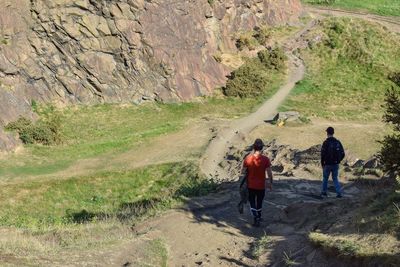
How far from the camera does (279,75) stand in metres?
41.5

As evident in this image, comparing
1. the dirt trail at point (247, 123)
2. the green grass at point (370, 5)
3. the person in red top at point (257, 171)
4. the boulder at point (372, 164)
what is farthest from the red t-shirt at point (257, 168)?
the green grass at point (370, 5)

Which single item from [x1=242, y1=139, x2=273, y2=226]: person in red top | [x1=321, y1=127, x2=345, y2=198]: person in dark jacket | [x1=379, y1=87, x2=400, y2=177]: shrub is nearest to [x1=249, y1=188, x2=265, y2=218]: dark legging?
[x1=242, y1=139, x2=273, y2=226]: person in red top

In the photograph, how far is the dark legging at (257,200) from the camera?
13086mm

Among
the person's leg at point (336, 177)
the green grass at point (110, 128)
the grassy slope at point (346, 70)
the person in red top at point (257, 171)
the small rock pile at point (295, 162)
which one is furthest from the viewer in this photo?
the grassy slope at point (346, 70)

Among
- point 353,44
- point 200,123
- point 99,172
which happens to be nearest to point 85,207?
point 99,172

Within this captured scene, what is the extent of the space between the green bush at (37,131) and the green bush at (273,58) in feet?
63.5

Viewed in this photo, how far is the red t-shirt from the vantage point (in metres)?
12.9

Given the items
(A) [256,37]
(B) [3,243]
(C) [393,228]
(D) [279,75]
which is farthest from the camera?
(A) [256,37]

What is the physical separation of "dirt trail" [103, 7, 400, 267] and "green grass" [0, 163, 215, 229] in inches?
247

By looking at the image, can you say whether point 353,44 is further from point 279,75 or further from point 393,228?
point 393,228

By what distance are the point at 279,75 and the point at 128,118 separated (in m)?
14.3

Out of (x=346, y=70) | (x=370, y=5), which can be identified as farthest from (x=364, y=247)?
(x=370, y=5)

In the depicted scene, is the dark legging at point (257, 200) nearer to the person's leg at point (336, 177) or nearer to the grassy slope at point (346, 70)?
the person's leg at point (336, 177)

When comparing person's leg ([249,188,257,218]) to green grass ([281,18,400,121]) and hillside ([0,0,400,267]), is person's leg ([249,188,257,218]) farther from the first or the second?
green grass ([281,18,400,121])
